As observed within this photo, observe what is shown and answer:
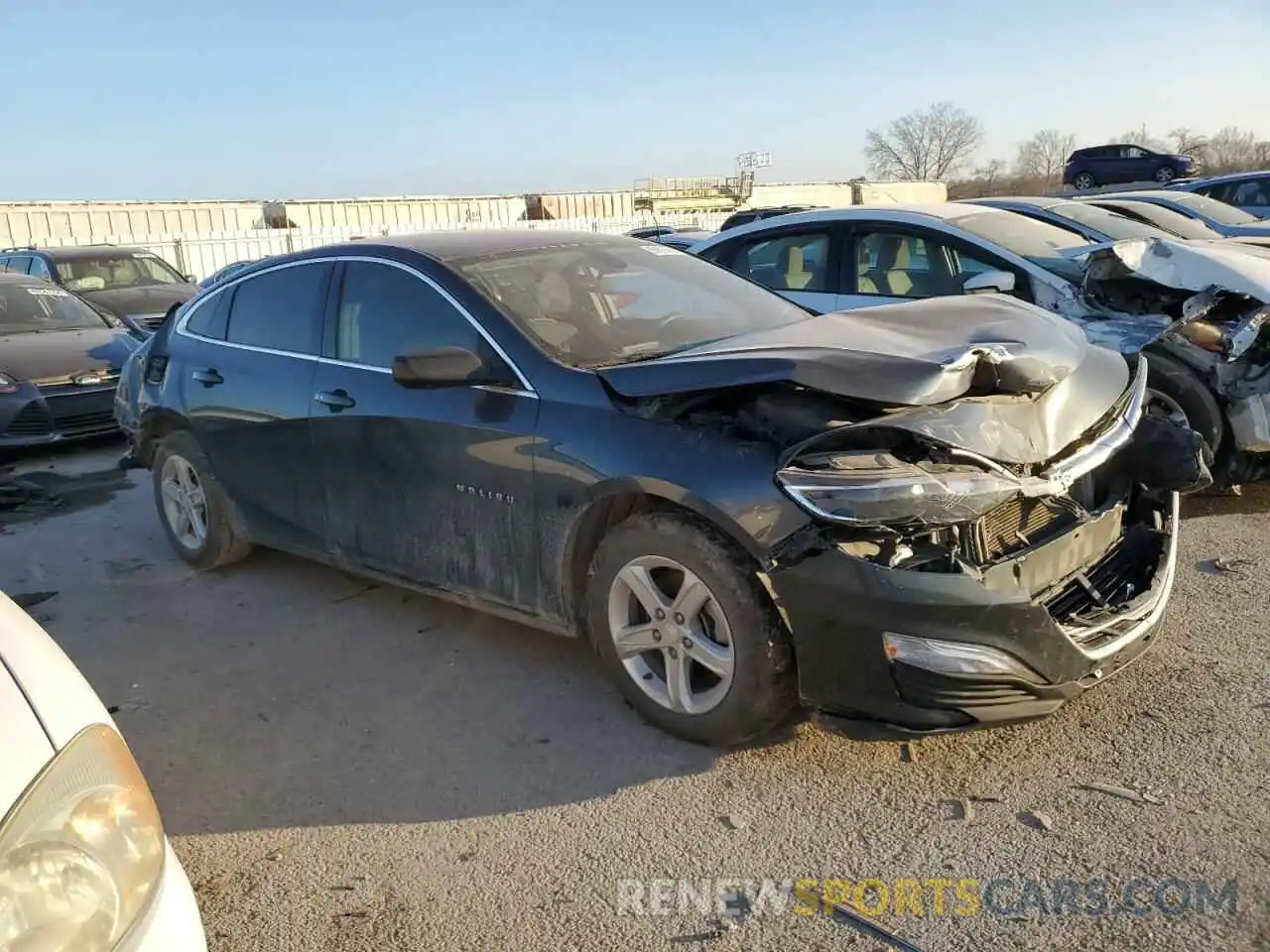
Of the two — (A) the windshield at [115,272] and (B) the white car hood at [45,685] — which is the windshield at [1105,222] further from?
(A) the windshield at [115,272]

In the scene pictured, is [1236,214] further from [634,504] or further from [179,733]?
[179,733]

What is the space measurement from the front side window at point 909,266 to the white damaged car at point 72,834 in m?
5.74

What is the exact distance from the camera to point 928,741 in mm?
3361

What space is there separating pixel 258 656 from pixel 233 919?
70.0 inches

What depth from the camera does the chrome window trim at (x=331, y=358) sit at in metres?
3.78

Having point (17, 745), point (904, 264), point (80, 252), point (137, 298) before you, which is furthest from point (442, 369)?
point (80, 252)

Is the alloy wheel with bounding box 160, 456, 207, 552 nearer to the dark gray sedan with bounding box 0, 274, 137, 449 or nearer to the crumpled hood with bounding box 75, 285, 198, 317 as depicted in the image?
the dark gray sedan with bounding box 0, 274, 137, 449

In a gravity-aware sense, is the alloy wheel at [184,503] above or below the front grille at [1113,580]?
below

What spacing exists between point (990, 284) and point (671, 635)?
364cm

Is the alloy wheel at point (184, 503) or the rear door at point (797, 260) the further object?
the rear door at point (797, 260)

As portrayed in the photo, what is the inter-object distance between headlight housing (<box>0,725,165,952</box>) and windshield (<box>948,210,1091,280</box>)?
5900mm

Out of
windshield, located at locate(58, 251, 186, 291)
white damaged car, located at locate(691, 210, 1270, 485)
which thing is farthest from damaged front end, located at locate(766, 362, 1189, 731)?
windshield, located at locate(58, 251, 186, 291)

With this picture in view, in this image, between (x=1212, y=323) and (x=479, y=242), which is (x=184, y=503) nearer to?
(x=479, y=242)

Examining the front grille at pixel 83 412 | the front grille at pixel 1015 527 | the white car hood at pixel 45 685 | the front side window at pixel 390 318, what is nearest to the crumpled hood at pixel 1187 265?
the front grille at pixel 1015 527
